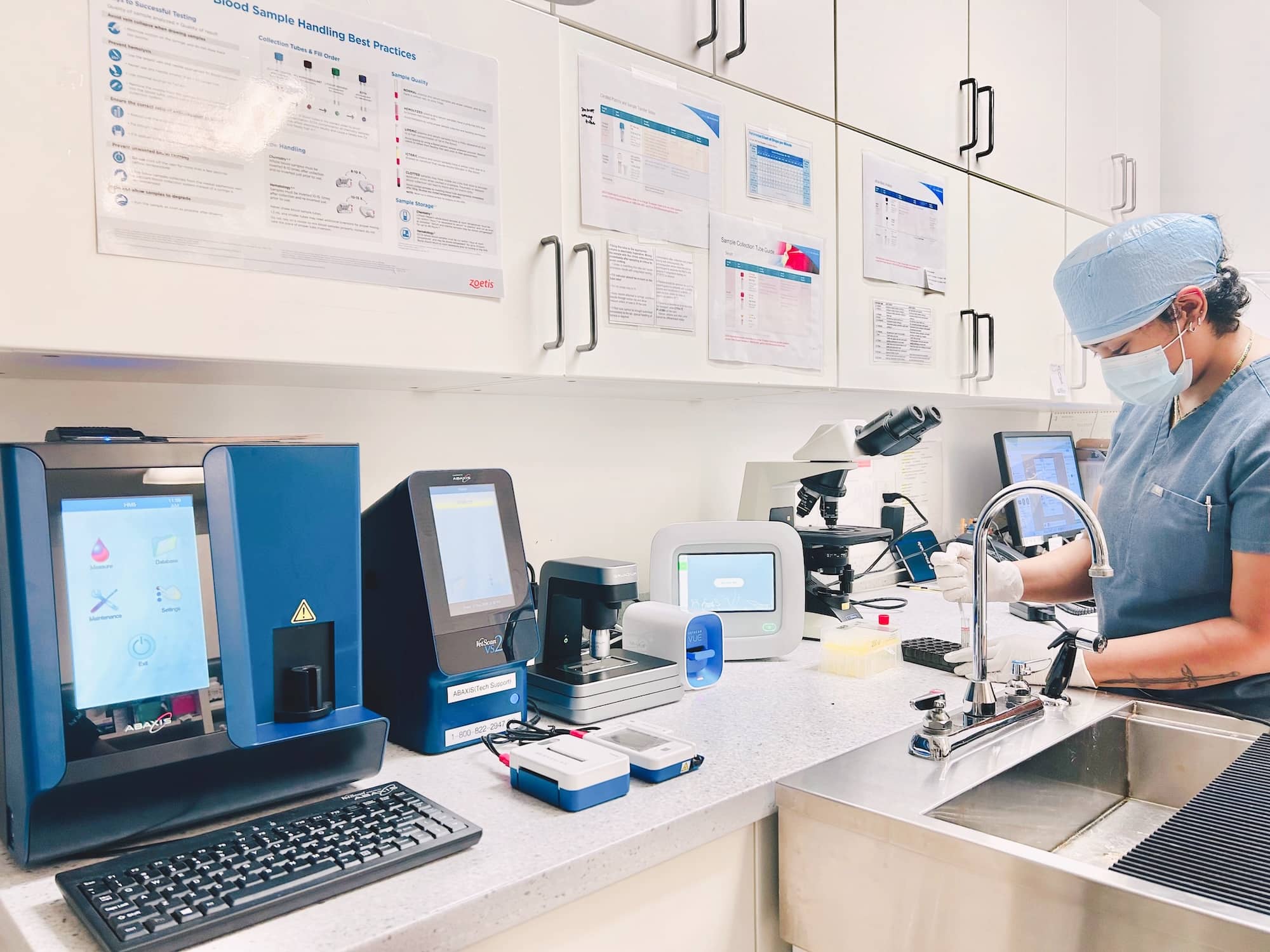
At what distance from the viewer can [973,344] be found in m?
2.09

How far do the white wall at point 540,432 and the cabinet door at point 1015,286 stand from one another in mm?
321

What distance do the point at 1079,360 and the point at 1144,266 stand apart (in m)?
1.20

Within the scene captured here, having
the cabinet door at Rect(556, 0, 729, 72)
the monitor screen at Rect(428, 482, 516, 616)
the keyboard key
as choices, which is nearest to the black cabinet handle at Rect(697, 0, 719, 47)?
the cabinet door at Rect(556, 0, 729, 72)

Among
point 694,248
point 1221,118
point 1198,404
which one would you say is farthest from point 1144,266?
point 1221,118

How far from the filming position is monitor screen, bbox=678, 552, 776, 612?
1.57 m

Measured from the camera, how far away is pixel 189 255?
0.93 meters

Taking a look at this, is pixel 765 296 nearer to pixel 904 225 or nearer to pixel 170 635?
pixel 904 225

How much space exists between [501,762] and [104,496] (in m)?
0.54

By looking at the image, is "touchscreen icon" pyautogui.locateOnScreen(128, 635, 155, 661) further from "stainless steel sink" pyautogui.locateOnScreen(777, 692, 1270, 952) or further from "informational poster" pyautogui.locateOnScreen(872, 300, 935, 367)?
"informational poster" pyautogui.locateOnScreen(872, 300, 935, 367)

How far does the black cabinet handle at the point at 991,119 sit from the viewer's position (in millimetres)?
2068

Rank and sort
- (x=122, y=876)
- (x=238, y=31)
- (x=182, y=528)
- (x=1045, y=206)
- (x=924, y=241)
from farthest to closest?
(x=1045, y=206), (x=924, y=241), (x=238, y=31), (x=182, y=528), (x=122, y=876)

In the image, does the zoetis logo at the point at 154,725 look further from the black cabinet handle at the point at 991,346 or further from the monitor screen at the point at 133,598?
the black cabinet handle at the point at 991,346

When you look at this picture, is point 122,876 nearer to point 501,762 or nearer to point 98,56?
point 501,762

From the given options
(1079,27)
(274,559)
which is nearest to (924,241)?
(1079,27)
